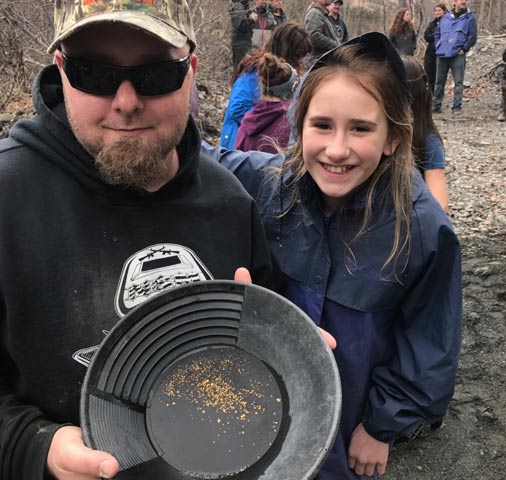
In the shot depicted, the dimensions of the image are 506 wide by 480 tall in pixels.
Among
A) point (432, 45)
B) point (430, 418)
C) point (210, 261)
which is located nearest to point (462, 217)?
point (430, 418)

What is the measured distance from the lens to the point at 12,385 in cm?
158

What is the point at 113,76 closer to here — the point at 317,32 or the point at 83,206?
the point at 83,206

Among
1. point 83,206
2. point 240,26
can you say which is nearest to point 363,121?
point 83,206

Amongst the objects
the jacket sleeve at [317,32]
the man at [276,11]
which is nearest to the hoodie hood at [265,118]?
the jacket sleeve at [317,32]

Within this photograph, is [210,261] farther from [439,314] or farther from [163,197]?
[439,314]

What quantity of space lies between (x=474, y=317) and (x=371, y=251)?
315cm

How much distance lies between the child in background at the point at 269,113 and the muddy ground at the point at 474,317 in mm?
2337

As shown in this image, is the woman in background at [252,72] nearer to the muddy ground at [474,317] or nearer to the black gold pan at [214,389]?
the muddy ground at [474,317]

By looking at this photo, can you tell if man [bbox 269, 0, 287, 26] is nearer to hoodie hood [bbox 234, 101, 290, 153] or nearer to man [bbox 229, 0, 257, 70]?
man [bbox 229, 0, 257, 70]

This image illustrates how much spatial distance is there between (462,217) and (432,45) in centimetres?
811

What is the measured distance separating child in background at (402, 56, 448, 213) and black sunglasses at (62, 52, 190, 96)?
2.15 metres

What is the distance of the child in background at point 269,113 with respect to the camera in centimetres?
393

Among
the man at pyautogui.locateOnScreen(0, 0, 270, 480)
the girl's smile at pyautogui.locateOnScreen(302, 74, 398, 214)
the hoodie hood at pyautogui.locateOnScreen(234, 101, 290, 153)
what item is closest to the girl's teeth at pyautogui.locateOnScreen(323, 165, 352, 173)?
the girl's smile at pyautogui.locateOnScreen(302, 74, 398, 214)

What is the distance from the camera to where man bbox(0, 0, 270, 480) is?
1457mm
